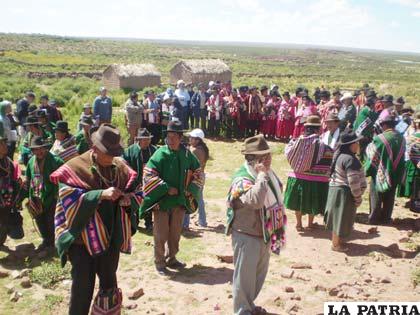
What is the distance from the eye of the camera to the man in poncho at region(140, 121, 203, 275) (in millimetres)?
6141

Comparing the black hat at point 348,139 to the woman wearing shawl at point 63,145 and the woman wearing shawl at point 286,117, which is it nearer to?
the woman wearing shawl at point 63,145

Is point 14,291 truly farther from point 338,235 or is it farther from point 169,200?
point 338,235

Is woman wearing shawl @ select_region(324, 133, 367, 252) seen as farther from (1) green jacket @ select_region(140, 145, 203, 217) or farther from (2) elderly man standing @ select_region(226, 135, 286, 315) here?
(1) green jacket @ select_region(140, 145, 203, 217)

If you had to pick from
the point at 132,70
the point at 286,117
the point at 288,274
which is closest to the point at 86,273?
the point at 288,274

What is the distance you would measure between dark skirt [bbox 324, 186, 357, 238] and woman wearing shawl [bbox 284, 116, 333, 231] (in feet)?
2.18

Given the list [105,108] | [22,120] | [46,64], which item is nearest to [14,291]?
[22,120]

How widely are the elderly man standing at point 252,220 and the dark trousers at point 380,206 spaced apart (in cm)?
414

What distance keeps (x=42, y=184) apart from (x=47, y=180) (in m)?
0.10

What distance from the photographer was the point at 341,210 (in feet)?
22.7

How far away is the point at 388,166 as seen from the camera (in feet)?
26.6

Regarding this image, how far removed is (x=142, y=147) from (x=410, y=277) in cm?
440

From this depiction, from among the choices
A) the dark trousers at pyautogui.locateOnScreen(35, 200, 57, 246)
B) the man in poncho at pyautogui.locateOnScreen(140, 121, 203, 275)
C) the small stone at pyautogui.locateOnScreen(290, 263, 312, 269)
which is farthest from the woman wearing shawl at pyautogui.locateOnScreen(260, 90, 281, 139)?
the dark trousers at pyautogui.locateOnScreen(35, 200, 57, 246)

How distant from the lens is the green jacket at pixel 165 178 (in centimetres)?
612

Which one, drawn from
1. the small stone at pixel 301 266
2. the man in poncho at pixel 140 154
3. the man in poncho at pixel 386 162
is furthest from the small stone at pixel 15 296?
the man in poncho at pixel 386 162
